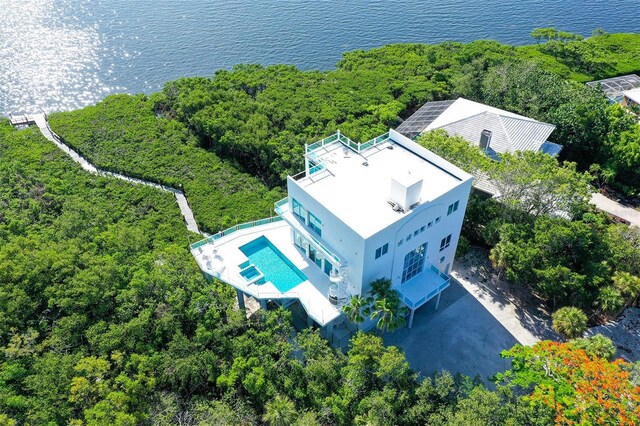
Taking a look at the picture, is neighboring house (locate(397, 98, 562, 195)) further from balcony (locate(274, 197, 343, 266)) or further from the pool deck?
the pool deck

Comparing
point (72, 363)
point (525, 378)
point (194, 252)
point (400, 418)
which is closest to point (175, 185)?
point (194, 252)

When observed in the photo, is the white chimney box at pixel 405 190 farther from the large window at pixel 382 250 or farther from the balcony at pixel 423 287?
the balcony at pixel 423 287

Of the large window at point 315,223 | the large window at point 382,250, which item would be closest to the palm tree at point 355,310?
the large window at point 382,250

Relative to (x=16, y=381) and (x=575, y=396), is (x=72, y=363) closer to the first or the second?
(x=16, y=381)

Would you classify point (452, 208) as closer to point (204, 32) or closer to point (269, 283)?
point (269, 283)

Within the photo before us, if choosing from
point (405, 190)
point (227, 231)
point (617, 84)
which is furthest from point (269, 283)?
point (617, 84)
